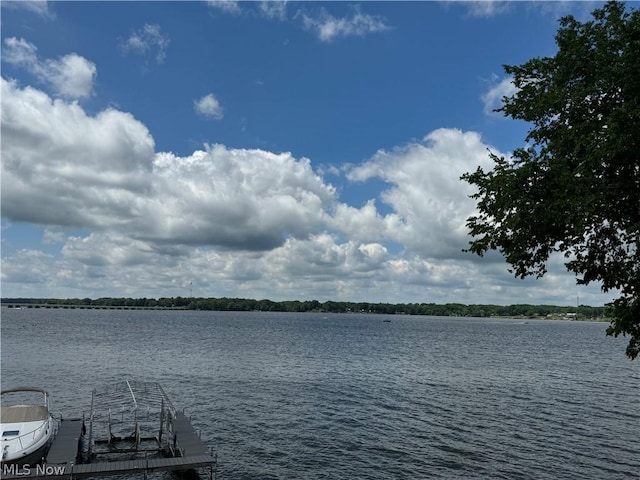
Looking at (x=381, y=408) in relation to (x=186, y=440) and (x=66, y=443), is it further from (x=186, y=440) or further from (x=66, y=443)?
(x=66, y=443)

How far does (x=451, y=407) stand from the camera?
48.0 metres

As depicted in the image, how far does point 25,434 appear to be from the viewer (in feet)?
90.2

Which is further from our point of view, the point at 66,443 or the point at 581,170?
the point at 66,443

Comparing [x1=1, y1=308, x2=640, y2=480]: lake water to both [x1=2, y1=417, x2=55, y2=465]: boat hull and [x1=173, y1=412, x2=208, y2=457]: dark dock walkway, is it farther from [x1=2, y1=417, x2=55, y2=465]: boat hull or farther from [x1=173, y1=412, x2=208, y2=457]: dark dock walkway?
[x1=2, y1=417, x2=55, y2=465]: boat hull

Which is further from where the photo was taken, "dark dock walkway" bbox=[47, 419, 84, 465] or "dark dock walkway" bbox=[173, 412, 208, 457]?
"dark dock walkway" bbox=[173, 412, 208, 457]

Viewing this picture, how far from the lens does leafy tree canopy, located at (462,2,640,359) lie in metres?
16.3

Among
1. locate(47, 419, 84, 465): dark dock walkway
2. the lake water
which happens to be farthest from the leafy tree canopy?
locate(47, 419, 84, 465): dark dock walkway

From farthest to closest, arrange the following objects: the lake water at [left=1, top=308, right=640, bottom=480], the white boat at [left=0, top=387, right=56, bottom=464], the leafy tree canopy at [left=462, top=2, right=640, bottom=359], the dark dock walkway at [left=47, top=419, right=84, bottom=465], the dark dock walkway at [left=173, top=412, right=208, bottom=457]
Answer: the lake water at [left=1, top=308, right=640, bottom=480], the dark dock walkway at [left=173, top=412, right=208, bottom=457], the dark dock walkway at [left=47, top=419, right=84, bottom=465], the white boat at [left=0, top=387, right=56, bottom=464], the leafy tree canopy at [left=462, top=2, right=640, bottom=359]

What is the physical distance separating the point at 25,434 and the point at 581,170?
31484 mm

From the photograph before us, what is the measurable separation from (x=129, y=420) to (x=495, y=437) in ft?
99.6

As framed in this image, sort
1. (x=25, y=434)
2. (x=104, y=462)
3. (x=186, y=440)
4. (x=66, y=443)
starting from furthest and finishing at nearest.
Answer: (x=186, y=440) → (x=66, y=443) → (x=25, y=434) → (x=104, y=462)

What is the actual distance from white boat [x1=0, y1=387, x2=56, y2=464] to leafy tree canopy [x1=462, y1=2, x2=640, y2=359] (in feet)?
86.2

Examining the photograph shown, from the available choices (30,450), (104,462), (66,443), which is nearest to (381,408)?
(104,462)

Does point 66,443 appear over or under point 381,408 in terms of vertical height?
over
